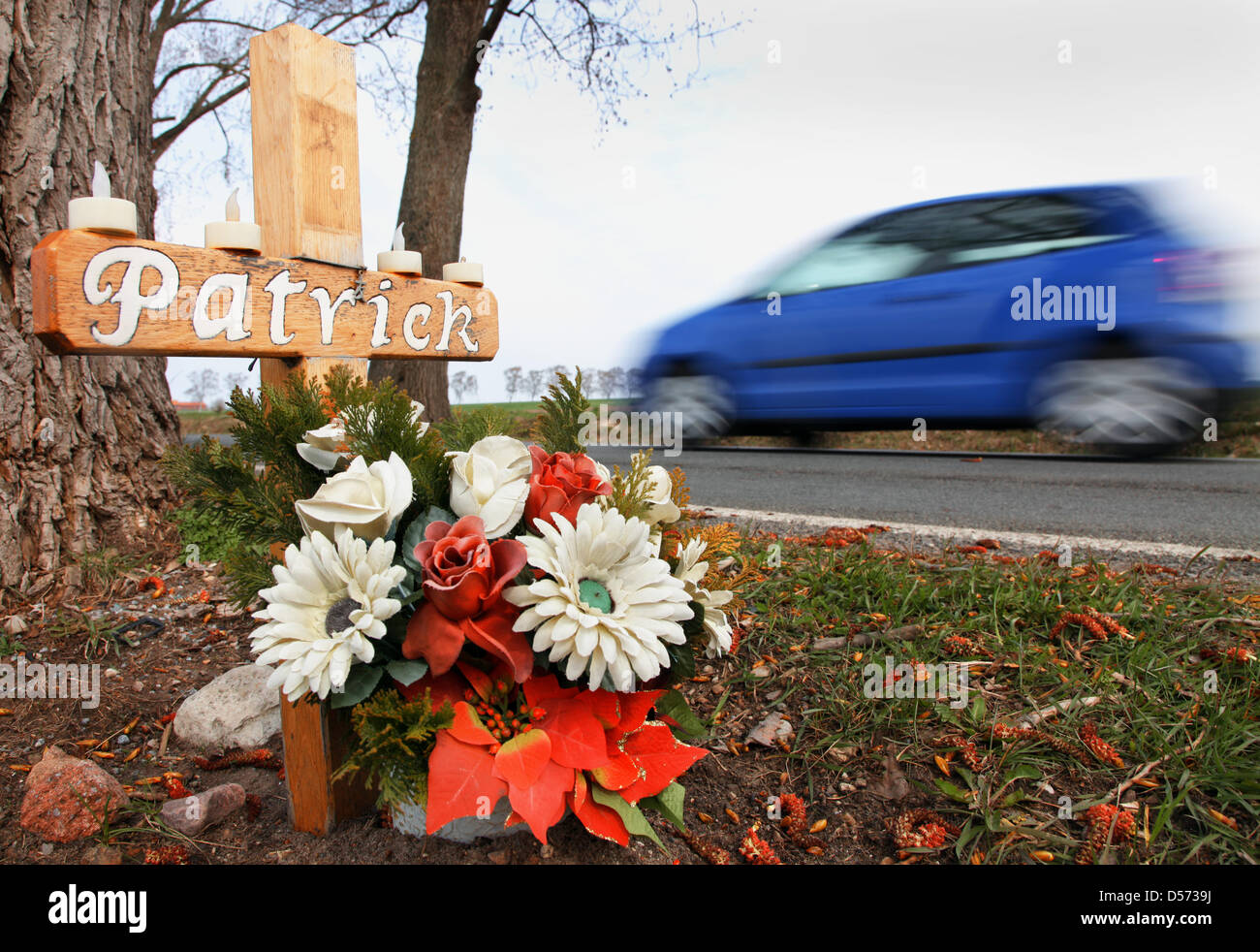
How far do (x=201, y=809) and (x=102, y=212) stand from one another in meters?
1.34

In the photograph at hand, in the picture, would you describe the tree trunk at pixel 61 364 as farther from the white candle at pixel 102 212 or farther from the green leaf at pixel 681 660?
the green leaf at pixel 681 660

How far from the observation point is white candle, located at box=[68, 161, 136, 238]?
169cm

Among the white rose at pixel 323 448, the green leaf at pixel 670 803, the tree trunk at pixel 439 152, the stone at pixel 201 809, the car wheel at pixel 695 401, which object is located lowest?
the stone at pixel 201 809

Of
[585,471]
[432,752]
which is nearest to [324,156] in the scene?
[585,471]

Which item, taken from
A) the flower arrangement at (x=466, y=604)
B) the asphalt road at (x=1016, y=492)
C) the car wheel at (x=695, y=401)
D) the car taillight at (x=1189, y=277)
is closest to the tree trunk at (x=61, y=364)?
the flower arrangement at (x=466, y=604)

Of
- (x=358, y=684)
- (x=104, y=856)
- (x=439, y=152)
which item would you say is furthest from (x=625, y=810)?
(x=439, y=152)

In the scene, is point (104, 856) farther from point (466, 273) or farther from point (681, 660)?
point (466, 273)

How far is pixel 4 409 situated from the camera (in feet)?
10.1

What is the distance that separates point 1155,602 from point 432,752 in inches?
84.3

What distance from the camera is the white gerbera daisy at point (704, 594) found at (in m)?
1.59

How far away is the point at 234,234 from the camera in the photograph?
6.15 feet

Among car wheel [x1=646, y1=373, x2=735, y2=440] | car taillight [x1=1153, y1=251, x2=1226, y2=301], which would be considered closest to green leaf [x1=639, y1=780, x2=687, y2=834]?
car taillight [x1=1153, y1=251, x2=1226, y2=301]

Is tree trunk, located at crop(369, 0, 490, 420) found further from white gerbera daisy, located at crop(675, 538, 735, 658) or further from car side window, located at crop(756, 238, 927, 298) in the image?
white gerbera daisy, located at crop(675, 538, 735, 658)

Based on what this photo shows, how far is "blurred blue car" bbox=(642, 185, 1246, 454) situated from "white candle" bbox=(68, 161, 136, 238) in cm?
528
